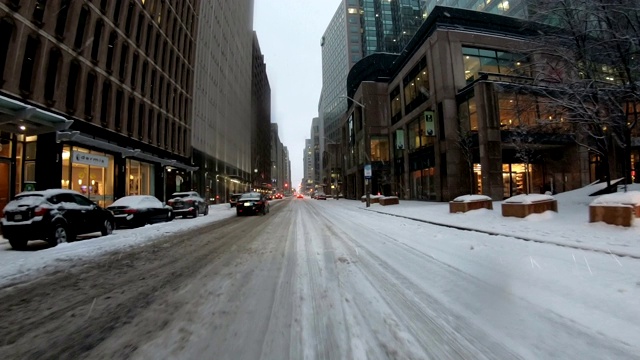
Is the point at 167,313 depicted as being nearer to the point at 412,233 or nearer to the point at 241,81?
the point at 412,233

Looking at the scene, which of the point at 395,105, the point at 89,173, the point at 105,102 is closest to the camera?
the point at 89,173

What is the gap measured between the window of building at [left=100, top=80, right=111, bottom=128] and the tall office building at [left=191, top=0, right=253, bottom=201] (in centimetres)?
1726

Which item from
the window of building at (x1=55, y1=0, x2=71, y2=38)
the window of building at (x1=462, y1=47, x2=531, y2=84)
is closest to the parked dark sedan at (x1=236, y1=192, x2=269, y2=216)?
the window of building at (x1=55, y1=0, x2=71, y2=38)

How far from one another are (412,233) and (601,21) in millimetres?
10006

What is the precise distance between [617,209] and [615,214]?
14 centimetres

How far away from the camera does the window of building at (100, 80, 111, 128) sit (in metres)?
21.3

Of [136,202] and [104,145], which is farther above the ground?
[104,145]

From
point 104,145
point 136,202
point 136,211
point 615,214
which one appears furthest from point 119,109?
point 615,214

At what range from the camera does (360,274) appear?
495 cm

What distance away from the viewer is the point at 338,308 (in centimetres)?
345

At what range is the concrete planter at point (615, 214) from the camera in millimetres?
7363

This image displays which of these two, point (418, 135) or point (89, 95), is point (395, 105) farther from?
point (89, 95)

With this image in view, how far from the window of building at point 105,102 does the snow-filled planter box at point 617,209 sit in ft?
87.4

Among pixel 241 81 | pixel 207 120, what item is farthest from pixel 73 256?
pixel 241 81
